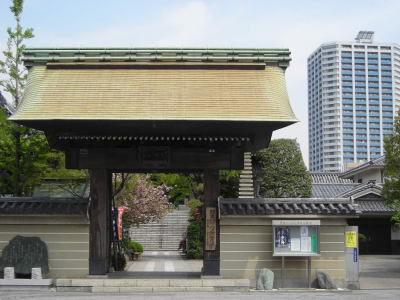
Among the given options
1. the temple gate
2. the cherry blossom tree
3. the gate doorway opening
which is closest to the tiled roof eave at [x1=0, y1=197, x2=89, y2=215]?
the temple gate

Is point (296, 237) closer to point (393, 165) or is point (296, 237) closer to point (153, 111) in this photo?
point (153, 111)

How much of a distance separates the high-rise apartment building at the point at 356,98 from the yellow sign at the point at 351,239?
11878 centimetres

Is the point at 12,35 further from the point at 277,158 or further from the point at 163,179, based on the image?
the point at 163,179

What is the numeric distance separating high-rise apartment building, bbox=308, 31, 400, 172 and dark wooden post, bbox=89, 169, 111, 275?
121 metres

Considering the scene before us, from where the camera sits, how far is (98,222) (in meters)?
17.0

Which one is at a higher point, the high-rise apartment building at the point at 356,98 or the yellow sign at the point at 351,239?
the high-rise apartment building at the point at 356,98

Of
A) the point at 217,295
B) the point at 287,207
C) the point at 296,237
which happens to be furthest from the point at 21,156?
the point at 296,237

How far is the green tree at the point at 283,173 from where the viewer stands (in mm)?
35812

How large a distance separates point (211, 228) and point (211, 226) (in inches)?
2.3

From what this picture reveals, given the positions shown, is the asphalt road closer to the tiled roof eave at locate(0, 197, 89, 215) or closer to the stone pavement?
the tiled roof eave at locate(0, 197, 89, 215)

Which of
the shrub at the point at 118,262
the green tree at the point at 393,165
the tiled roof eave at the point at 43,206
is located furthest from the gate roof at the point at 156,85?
the green tree at the point at 393,165

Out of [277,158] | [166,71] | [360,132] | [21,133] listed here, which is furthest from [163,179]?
[360,132]

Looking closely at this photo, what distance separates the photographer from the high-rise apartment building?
133 metres

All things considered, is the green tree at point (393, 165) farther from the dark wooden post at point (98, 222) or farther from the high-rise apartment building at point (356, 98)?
the high-rise apartment building at point (356, 98)
